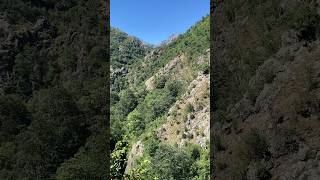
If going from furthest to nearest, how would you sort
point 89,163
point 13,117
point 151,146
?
point 151,146 < point 13,117 < point 89,163

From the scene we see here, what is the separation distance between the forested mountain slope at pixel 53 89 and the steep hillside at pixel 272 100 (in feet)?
35.6

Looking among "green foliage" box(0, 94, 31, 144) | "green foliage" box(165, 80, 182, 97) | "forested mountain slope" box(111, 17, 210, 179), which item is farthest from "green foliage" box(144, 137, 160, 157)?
"green foliage" box(0, 94, 31, 144)

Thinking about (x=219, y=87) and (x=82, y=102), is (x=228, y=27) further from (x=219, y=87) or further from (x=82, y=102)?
(x=82, y=102)

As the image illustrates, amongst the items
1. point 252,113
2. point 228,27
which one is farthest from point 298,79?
point 228,27

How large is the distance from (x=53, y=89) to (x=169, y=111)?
25.7 meters

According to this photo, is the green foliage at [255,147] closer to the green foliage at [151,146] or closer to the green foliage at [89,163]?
the green foliage at [89,163]

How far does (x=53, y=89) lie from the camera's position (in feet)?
119

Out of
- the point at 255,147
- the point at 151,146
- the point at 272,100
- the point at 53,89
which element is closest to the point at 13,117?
the point at 53,89

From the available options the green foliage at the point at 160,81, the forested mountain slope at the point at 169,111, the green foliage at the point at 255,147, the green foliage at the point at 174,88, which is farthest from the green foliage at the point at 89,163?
the green foliage at the point at 160,81

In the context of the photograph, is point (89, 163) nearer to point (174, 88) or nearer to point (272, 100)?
point (272, 100)

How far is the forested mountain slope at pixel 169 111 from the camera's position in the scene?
44.1 meters

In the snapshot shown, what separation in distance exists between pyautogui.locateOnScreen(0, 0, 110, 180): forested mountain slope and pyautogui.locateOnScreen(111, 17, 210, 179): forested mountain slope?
2990 millimetres

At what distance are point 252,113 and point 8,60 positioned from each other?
32.1 metres

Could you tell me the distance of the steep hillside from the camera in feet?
36.5
